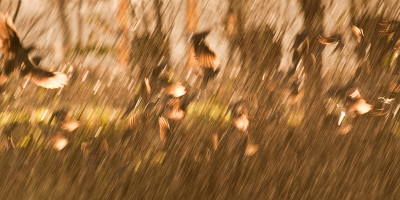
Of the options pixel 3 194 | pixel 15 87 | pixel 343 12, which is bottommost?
pixel 3 194

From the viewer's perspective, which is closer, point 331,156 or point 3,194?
point 3,194

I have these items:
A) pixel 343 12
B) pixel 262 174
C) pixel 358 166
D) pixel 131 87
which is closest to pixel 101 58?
pixel 131 87

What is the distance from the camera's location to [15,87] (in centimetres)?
115

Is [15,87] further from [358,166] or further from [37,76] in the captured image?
[358,166]

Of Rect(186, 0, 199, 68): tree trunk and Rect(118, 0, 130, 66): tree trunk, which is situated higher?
Rect(186, 0, 199, 68): tree trunk

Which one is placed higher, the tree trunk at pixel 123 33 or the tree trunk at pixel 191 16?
the tree trunk at pixel 191 16

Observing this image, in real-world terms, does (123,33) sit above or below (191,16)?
below

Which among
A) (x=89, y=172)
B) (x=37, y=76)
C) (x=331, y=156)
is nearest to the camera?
(x=37, y=76)

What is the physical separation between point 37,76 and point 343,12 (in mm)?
1151

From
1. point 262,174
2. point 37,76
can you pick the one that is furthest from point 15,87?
point 262,174

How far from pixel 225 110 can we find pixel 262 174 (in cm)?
30

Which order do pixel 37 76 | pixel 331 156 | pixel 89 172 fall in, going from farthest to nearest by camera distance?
1. pixel 331 156
2. pixel 89 172
3. pixel 37 76

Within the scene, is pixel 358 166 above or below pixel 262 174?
above

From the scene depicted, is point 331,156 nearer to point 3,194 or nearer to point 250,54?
point 250,54
